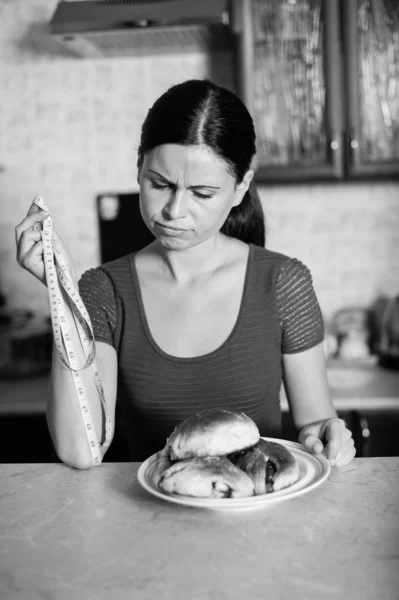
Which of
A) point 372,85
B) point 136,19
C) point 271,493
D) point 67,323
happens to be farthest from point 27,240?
point 372,85

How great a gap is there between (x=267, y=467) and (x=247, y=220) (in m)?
0.91

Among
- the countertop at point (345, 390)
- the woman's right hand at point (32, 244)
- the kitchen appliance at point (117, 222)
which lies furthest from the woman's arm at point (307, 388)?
the kitchen appliance at point (117, 222)

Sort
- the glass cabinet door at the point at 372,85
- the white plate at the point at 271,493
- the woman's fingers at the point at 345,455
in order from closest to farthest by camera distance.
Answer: the white plate at the point at 271,493, the woman's fingers at the point at 345,455, the glass cabinet door at the point at 372,85

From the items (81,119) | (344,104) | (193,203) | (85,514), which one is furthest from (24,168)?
(85,514)

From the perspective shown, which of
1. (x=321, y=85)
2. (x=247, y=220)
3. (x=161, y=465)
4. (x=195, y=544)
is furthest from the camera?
(x=321, y=85)

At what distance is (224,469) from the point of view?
102 cm

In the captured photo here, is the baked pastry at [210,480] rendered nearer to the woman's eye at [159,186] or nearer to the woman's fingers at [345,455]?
the woman's fingers at [345,455]

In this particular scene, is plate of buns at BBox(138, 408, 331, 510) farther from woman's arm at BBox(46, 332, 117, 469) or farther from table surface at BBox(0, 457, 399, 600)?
woman's arm at BBox(46, 332, 117, 469)

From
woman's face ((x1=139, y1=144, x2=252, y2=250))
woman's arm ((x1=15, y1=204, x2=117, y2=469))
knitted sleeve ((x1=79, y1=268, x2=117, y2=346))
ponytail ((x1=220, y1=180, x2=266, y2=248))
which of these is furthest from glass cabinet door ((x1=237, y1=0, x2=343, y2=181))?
woman's arm ((x1=15, y1=204, x2=117, y2=469))

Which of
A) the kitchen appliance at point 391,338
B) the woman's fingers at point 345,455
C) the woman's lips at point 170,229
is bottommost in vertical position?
the kitchen appliance at point 391,338

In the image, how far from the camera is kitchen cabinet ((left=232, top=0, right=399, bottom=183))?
2709 millimetres

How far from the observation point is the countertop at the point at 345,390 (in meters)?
2.47

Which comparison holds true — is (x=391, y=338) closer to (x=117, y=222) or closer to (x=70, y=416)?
(x=117, y=222)

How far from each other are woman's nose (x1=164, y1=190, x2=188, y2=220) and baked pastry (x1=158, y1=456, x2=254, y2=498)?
54 centimetres
